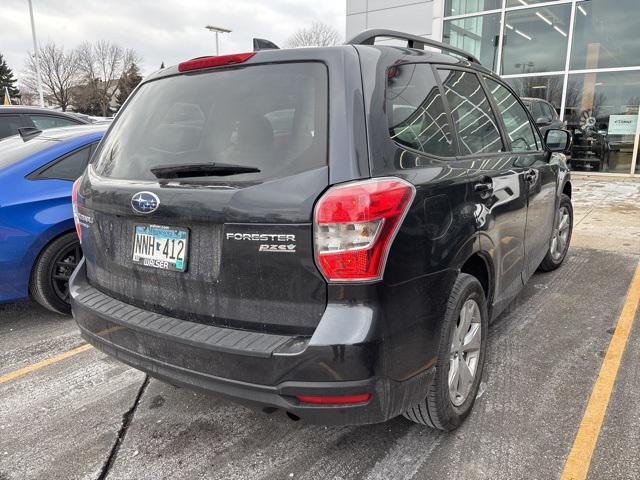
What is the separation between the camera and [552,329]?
365cm

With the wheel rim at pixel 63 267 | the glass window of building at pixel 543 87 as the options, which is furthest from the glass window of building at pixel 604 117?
the wheel rim at pixel 63 267

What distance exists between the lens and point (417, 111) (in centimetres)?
226

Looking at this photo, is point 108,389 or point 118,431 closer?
point 118,431

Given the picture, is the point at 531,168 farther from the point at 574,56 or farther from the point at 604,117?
the point at 574,56

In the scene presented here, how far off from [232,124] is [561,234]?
4.00 metres

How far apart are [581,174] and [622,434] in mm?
12240

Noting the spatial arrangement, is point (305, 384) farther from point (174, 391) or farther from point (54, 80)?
point (54, 80)

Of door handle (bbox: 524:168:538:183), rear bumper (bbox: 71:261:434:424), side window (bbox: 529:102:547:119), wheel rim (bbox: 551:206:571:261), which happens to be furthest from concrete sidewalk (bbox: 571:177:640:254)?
rear bumper (bbox: 71:261:434:424)

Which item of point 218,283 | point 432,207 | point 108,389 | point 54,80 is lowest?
point 108,389

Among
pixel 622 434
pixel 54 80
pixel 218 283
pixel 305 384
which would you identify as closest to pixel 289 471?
pixel 305 384

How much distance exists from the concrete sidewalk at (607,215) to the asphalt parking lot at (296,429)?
2.95m

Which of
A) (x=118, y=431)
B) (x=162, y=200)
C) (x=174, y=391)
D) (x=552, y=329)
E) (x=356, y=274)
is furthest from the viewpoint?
(x=552, y=329)

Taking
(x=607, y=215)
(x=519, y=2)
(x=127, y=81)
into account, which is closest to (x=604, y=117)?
(x=519, y=2)

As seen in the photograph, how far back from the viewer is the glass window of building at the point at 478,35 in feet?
44.6
